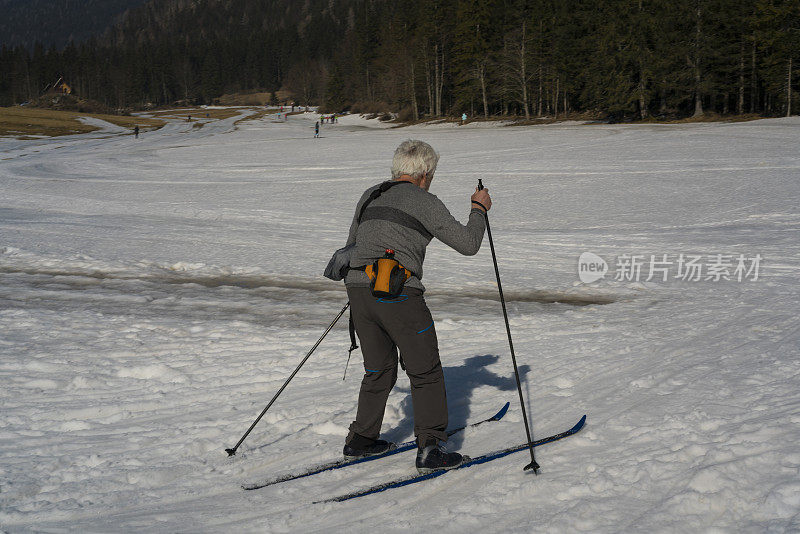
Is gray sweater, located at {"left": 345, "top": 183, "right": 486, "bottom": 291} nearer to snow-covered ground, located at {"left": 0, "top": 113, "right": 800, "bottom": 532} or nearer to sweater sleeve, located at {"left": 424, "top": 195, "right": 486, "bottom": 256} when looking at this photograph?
sweater sleeve, located at {"left": 424, "top": 195, "right": 486, "bottom": 256}

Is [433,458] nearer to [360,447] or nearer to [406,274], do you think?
[360,447]

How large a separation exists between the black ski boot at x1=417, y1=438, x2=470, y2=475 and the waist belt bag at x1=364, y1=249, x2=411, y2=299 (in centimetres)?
93

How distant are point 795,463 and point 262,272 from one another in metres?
7.83

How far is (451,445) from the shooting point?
4320 mm

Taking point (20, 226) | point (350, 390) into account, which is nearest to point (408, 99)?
point (20, 226)

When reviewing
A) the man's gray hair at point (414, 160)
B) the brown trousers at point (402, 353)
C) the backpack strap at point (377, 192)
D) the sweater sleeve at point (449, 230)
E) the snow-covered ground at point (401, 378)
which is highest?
the man's gray hair at point (414, 160)

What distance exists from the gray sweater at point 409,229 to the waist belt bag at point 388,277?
7 cm

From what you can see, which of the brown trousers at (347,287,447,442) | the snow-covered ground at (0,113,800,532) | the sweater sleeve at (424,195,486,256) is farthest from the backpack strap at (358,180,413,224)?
the snow-covered ground at (0,113,800,532)

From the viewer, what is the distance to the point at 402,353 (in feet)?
12.0

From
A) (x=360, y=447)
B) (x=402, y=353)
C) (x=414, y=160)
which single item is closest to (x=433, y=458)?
(x=360, y=447)

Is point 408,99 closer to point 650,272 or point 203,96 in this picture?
point 650,272

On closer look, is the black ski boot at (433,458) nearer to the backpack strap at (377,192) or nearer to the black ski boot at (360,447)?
the black ski boot at (360,447)

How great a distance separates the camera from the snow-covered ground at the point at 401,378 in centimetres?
344

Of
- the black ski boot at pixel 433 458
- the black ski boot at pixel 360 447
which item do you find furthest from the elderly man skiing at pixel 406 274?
the black ski boot at pixel 360 447
